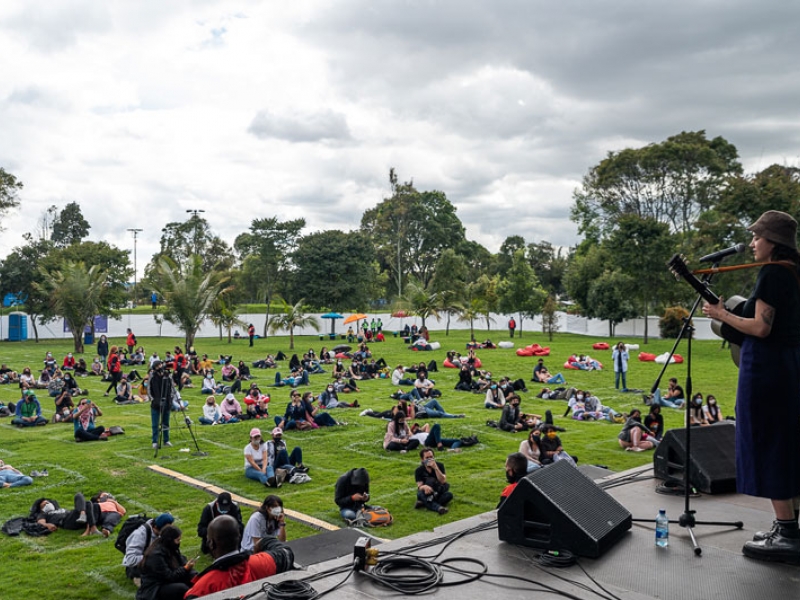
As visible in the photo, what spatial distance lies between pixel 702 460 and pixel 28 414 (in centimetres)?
1543

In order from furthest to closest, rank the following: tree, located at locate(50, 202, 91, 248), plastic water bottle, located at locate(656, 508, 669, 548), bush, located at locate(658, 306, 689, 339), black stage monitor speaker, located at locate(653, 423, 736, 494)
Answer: tree, located at locate(50, 202, 91, 248) → bush, located at locate(658, 306, 689, 339) → black stage monitor speaker, located at locate(653, 423, 736, 494) → plastic water bottle, located at locate(656, 508, 669, 548)

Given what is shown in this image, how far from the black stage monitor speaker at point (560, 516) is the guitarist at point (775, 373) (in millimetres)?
999

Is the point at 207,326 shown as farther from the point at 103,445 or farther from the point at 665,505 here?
the point at 665,505

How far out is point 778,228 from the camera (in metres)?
4.53

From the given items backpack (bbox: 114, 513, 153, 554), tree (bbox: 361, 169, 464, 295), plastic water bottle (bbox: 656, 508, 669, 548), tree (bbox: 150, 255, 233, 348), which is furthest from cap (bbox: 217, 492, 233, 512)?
tree (bbox: 361, 169, 464, 295)

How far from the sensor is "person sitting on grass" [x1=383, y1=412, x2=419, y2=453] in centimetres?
1327

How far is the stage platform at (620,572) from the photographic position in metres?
4.26

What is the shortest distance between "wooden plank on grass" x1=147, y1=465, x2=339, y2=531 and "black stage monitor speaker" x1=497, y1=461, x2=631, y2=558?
3.76 meters

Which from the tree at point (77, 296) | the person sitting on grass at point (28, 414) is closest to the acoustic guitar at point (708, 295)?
the person sitting on grass at point (28, 414)

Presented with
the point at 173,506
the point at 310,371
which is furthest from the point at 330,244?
the point at 173,506

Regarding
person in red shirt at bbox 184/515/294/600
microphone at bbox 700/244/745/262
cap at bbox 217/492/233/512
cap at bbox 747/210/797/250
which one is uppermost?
cap at bbox 747/210/797/250

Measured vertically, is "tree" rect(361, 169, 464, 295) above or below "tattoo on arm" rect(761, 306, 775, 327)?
above

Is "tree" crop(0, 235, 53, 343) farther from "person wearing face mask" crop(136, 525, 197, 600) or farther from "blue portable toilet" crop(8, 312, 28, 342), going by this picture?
"person wearing face mask" crop(136, 525, 197, 600)

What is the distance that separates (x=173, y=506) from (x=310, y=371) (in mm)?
16901
